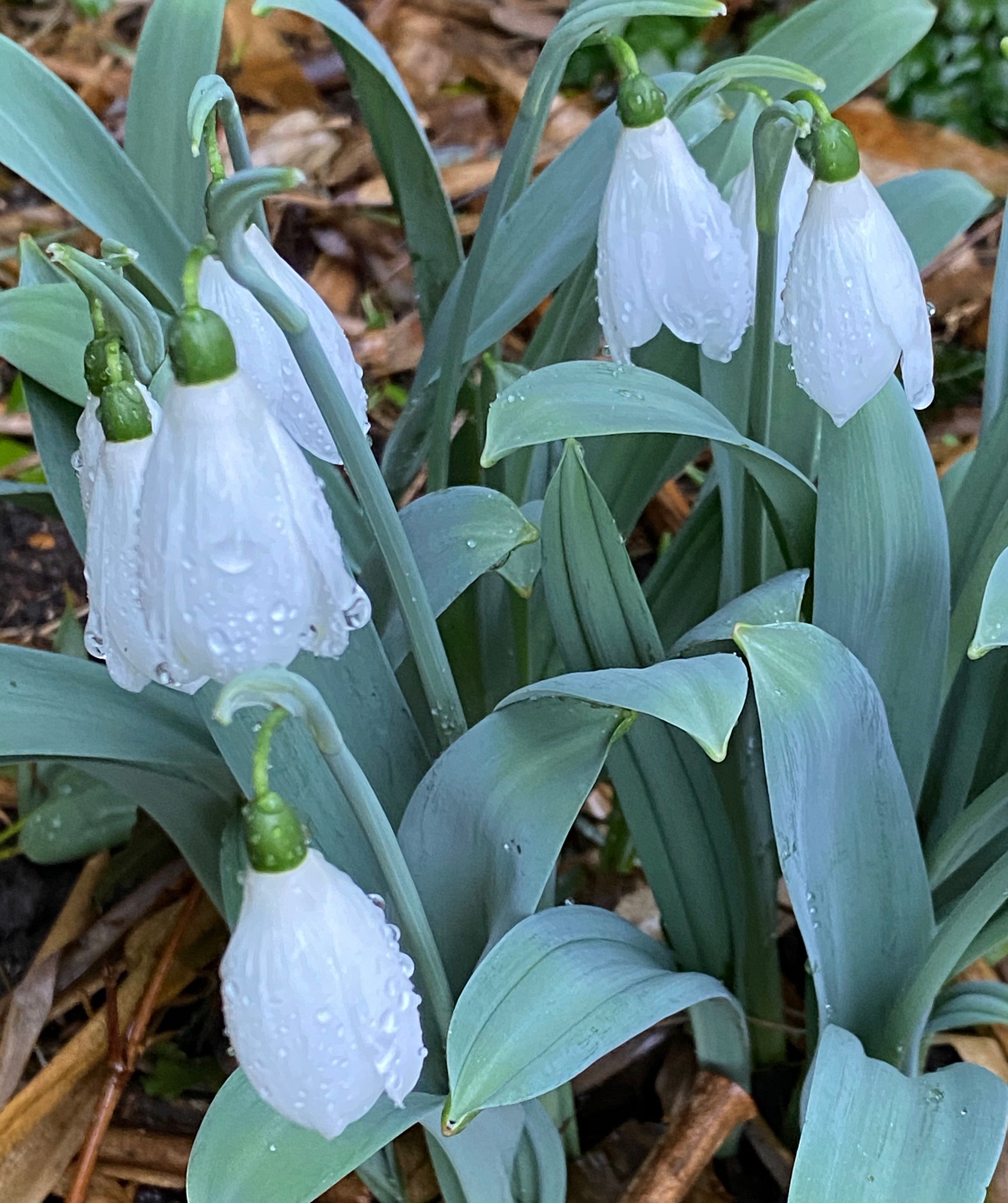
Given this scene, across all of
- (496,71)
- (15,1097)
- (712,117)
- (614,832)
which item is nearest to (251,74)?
(496,71)

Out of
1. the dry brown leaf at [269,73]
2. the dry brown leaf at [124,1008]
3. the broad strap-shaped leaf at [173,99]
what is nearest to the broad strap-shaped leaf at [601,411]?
the broad strap-shaped leaf at [173,99]

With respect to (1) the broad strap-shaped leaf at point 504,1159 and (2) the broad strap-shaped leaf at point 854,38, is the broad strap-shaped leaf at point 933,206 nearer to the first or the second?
(2) the broad strap-shaped leaf at point 854,38

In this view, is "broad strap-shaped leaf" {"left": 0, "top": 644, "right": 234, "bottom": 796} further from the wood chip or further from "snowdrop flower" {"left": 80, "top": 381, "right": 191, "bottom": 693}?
the wood chip

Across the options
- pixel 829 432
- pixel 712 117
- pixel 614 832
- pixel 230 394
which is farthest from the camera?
pixel 614 832

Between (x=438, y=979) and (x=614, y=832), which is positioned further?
(x=614, y=832)

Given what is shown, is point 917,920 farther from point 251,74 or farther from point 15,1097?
point 251,74

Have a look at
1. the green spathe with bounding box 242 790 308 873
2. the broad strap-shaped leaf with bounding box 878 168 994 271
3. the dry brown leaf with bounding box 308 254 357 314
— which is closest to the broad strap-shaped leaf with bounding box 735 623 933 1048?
the green spathe with bounding box 242 790 308 873

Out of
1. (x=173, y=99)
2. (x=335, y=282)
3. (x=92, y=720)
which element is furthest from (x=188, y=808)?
(x=335, y=282)

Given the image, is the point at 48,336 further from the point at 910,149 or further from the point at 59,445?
the point at 910,149

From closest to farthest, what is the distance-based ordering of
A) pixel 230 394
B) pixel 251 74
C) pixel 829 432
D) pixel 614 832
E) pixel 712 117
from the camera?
pixel 230 394
pixel 829 432
pixel 712 117
pixel 614 832
pixel 251 74
